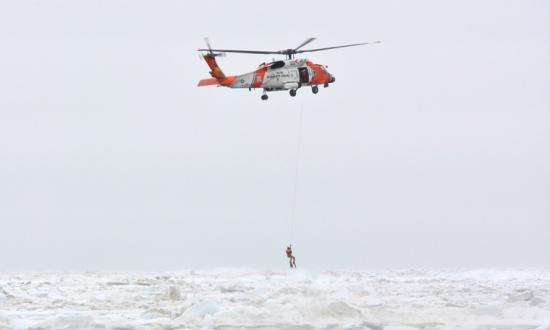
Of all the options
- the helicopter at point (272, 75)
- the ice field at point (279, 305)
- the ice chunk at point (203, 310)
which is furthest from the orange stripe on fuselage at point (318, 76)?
the ice chunk at point (203, 310)

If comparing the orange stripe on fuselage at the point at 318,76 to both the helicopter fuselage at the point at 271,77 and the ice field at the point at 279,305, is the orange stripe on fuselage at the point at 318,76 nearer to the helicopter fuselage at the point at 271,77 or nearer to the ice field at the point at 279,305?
the helicopter fuselage at the point at 271,77

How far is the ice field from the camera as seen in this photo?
17.7m

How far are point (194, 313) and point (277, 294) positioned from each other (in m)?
5.51

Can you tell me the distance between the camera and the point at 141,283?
3225 cm

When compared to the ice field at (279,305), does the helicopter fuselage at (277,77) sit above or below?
above

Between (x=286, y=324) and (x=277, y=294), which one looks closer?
(x=286, y=324)

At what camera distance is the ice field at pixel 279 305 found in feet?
58.2

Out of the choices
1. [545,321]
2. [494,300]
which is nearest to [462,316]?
[545,321]

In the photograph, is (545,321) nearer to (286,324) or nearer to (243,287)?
(286,324)

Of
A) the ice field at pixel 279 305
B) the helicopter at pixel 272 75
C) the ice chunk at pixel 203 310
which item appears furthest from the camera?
the helicopter at pixel 272 75

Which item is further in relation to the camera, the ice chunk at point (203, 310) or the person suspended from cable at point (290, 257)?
the person suspended from cable at point (290, 257)

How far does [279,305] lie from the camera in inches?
789

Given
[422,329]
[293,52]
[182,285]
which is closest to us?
[422,329]

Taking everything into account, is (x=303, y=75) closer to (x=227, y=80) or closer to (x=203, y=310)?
(x=227, y=80)
